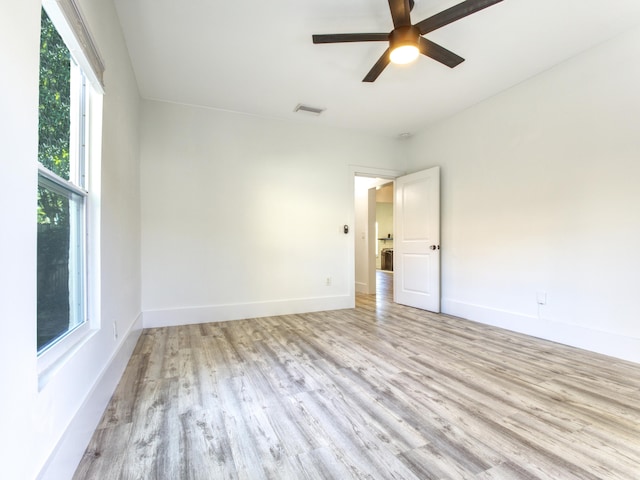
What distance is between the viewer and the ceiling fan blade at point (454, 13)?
5.80ft

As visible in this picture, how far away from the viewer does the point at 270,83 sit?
318 cm

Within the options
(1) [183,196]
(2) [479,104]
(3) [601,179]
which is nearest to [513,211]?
(3) [601,179]

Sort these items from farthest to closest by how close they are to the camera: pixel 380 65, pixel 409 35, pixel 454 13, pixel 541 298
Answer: pixel 541 298 < pixel 380 65 < pixel 409 35 < pixel 454 13

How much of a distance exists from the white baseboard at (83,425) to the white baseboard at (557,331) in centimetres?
367

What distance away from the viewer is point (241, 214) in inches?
152

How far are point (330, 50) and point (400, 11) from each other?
851 millimetres

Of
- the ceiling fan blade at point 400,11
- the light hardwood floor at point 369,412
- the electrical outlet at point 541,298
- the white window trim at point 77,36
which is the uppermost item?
the ceiling fan blade at point 400,11

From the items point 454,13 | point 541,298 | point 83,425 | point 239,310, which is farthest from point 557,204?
point 83,425

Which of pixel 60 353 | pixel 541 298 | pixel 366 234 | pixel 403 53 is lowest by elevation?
pixel 541 298

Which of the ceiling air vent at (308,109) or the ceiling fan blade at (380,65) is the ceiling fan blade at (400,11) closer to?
the ceiling fan blade at (380,65)

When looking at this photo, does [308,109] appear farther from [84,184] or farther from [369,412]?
[369,412]

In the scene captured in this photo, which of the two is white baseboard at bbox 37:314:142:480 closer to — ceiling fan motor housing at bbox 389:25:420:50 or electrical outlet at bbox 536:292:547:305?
ceiling fan motor housing at bbox 389:25:420:50

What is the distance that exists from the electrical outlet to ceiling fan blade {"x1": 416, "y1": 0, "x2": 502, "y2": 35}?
2610mm

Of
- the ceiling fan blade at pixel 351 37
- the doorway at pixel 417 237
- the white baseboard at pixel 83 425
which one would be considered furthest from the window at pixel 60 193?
the doorway at pixel 417 237
